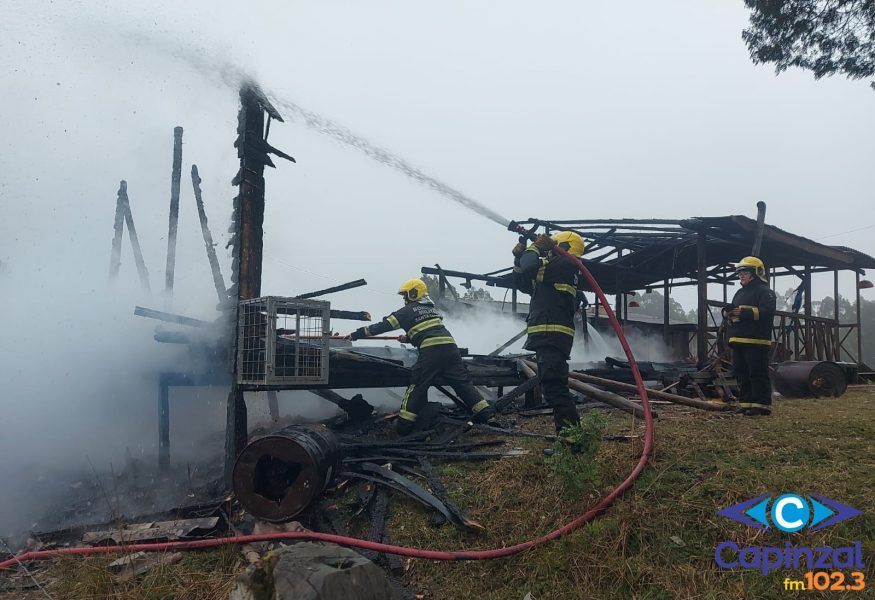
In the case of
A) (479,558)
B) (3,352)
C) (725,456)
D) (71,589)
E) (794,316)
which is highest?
(794,316)

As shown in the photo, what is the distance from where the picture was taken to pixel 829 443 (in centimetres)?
421

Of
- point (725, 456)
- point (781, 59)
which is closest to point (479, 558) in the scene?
point (725, 456)

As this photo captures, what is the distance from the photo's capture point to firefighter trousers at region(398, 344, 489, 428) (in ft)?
20.5

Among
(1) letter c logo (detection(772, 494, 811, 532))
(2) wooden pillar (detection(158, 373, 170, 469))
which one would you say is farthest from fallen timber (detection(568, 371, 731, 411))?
(2) wooden pillar (detection(158, 373, 170, 469))

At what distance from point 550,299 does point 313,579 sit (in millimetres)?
3392

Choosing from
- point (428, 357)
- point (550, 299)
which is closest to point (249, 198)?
point (428, 357)

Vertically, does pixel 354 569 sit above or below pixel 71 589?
above

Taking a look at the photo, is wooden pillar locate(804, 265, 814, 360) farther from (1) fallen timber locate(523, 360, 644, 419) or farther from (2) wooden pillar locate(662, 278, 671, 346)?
(1) fallen timber locate(523, 360, 644, 419)

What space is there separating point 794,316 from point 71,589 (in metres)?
13.7

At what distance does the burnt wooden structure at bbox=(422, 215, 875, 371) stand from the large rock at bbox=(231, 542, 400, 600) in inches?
Answer: 323

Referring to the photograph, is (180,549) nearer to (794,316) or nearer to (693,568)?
(693,568)

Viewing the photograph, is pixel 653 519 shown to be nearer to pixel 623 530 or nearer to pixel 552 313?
pixel 623 530

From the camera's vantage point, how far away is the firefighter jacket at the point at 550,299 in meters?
5.06

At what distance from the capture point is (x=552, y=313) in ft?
16.8
